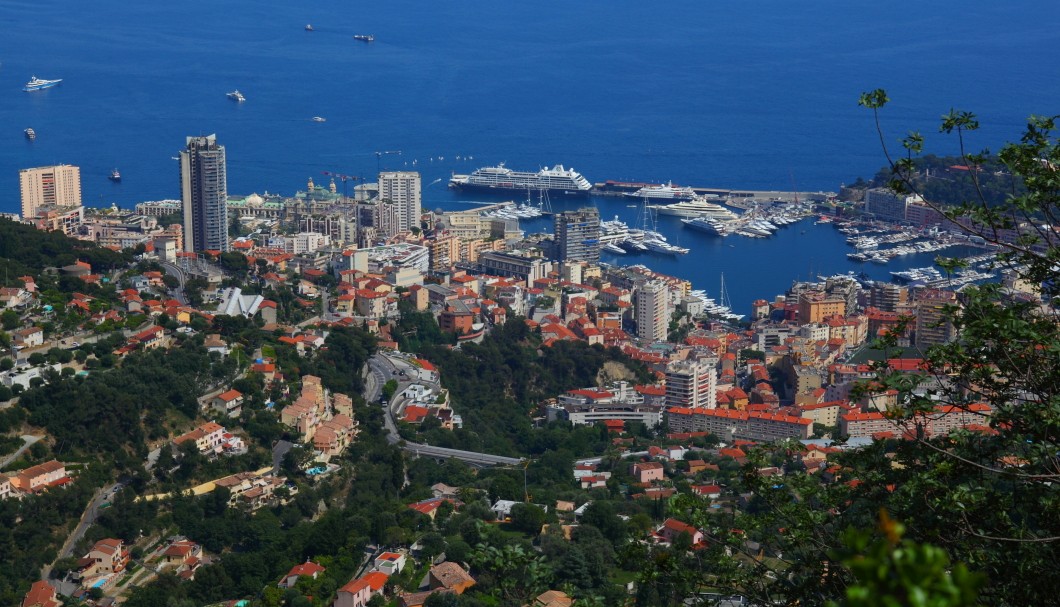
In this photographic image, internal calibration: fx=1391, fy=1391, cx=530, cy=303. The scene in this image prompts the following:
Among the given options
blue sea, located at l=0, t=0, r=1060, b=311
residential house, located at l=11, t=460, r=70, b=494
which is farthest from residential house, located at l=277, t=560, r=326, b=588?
blue sea, located at l=0, t=0, r=1060, b=311

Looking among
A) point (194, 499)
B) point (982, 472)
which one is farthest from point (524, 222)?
point (982, 472)

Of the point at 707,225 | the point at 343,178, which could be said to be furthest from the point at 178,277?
the point at 707,225

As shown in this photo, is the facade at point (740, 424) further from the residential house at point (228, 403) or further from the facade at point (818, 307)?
the residential house at point (228, 403)

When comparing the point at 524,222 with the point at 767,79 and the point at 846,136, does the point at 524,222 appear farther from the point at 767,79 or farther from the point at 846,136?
the point at 767,79

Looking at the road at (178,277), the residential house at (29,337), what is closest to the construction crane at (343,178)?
the road at (178,277)

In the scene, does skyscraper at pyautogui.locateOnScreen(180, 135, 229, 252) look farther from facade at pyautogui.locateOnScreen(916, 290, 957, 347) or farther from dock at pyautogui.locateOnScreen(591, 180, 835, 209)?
dock at pyautogui.locateOnScreen(591, 180, 835, 209)

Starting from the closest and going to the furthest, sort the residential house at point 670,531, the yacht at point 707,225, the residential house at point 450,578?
the residential house at point 450,578 → the residential house at point 670,531 → the yacht at point 707,225
